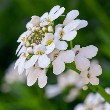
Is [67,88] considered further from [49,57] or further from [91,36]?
[49,57]

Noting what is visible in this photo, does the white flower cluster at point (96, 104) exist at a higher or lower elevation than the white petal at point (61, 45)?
lower

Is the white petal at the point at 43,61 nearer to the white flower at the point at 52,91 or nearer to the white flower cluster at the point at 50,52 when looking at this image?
the white flower cluster at the point at 50,52

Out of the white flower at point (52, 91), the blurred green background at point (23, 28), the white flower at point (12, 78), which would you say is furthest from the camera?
the white flower at point (12, 78)

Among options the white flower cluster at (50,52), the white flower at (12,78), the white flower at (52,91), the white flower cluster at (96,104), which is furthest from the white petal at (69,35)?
the white flower at (12,78)

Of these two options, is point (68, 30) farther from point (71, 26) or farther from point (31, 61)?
point (31, 61)

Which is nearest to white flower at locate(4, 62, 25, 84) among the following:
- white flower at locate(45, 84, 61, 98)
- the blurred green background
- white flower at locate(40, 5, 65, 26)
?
the blurred green background

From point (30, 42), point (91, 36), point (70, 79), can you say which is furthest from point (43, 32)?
point (91, 36)

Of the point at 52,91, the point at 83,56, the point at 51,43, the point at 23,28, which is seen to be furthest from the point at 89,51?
the point at 23,28

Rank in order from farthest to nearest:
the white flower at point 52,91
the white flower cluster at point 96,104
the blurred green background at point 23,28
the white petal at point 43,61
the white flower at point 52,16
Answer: the white flower at point 52,91 → the blurred green background at point 23,28 → the white flower cluster at point 96,104 → the white flower at point 52,16 → the white petal at point 43,61
